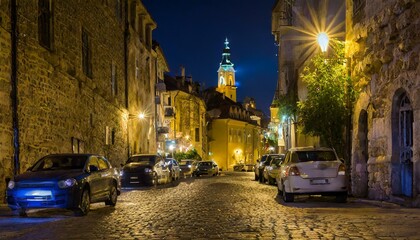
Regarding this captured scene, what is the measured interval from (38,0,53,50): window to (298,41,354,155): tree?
32.6 ft

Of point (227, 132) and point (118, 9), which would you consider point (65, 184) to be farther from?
point (227, 132)

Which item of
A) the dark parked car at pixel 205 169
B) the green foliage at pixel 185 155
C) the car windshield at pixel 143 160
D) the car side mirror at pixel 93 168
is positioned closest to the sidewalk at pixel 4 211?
the car side mirror at pixel 93 168

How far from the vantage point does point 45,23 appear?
73.0ft

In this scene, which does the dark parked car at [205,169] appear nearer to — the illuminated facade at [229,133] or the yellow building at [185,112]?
the yellow building at [185,112]

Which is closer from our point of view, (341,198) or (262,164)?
(341,198)

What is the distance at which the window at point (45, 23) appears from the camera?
2157 cm

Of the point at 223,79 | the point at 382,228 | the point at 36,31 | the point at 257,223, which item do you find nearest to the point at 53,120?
the point at 36,31

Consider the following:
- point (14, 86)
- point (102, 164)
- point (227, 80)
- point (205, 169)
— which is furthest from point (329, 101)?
point (227, 80)

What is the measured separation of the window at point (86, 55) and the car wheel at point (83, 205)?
13.8 m

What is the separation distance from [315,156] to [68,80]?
1134 cm

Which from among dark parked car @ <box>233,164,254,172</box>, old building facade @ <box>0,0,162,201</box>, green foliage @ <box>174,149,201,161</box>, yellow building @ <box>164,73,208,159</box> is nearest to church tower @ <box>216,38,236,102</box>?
yellow building @ <box>164,73,208,159</box>

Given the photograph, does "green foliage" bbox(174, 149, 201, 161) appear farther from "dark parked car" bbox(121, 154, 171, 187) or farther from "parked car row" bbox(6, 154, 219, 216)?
"parked car row" bbox(6, 154, 219, 216)

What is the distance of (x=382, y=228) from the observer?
1053 centimetres

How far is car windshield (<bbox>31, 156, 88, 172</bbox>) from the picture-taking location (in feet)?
51.4
